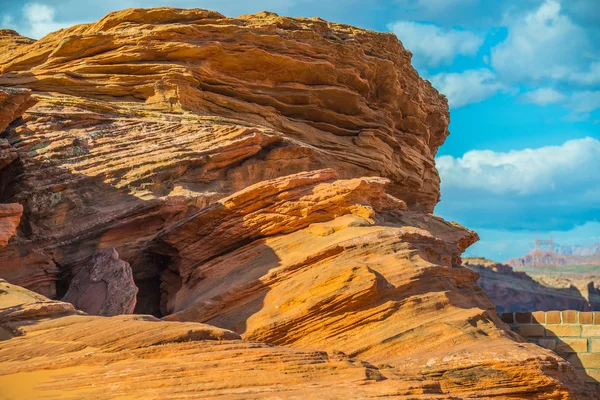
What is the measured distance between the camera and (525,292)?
77.1 metres

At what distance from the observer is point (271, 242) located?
64.1 feet

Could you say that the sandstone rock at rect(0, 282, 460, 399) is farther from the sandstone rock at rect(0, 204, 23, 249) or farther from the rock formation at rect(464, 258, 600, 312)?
the rock formation at rect(464, 258, 600, 312)

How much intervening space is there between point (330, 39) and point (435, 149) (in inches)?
429

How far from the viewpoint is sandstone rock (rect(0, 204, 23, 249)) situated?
56.9 feet

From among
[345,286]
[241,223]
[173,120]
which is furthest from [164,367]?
[173,120]

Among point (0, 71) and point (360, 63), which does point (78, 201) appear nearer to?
point (0, 71)

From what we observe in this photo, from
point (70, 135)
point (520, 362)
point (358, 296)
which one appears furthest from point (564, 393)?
point (70, 135)

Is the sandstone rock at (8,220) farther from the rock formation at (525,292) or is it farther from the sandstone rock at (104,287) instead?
the rock formation at (525,292)

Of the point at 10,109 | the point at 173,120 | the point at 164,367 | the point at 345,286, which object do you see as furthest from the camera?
the point at 173,120

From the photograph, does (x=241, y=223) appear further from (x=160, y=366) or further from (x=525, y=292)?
(x=525, y=292)

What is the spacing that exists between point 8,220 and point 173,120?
23.4ft

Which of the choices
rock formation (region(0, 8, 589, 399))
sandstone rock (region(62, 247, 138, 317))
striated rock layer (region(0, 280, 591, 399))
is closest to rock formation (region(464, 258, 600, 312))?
rock formation (region(0, 8, 589, 399))

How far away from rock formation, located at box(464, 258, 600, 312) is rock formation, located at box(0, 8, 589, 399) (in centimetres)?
4721

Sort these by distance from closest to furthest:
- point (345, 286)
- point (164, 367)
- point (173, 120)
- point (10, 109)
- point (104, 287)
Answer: point (164, 367)
point (345, 286)
point (104, 287)
point (10, 109)
point (173, 120)
